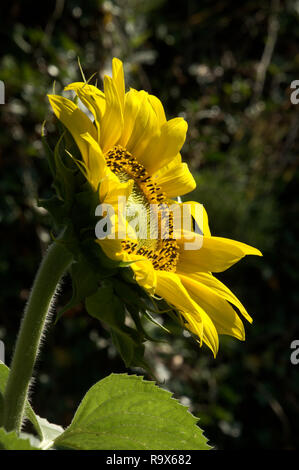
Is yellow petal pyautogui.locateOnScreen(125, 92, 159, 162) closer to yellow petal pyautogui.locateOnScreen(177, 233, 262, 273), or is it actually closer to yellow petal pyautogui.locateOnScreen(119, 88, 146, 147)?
yellow petal pyautogui.locateOnScreen(119, 88, 146, 147)

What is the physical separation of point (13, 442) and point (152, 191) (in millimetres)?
351

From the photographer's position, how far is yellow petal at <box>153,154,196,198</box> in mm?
682

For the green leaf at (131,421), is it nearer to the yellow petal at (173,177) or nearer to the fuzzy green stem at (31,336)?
the fuzzy green stem at (31,336)

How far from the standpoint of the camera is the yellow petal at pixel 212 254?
636mm

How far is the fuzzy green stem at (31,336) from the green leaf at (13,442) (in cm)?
9

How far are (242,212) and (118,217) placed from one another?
1.48 meters

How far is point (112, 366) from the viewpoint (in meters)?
1.67

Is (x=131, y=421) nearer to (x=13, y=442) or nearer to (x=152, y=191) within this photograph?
(x=13, y=442)

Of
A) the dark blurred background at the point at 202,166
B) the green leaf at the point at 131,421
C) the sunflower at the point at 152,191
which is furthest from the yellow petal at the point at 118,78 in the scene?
the dark blurred background at the point at 202,166

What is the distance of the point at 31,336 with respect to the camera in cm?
53

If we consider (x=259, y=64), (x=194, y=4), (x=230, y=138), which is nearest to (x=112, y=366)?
(x=230, y=138)

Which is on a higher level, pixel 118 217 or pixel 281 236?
pixel 118 217

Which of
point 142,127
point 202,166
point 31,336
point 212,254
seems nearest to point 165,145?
point 142,127

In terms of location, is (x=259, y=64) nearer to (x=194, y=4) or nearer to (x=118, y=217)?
(x=194, y=4)
